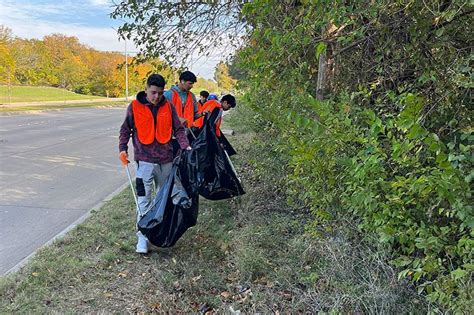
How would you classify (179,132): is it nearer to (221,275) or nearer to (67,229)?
(221,275)

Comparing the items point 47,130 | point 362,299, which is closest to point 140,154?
point 362,299

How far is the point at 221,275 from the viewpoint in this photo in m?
3.54

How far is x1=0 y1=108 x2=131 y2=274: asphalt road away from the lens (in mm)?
4691

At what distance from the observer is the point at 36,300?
3.11 meters

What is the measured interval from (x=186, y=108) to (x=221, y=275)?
312 centimetres

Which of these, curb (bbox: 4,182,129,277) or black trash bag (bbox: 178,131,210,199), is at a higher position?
black trash bag (bbox: 178,131,210,199)

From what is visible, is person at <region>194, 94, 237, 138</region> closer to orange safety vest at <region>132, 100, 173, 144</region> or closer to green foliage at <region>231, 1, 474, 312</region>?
orange safety vest at <region>132, 100, 173, 144</region>

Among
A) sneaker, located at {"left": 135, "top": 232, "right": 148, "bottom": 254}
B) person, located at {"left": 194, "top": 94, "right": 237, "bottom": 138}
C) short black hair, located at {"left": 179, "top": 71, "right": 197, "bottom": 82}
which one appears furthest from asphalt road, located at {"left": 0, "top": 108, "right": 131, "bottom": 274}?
short black hair, located at {"left": 179, "top": 71, "right": 197, "bottom": 82}

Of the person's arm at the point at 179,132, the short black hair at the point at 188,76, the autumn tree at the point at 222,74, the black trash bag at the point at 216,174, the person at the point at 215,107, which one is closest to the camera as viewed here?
the person's arm at the point at 179,132

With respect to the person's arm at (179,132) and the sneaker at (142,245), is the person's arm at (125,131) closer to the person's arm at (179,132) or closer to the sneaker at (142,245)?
the person's arm at (179,132)

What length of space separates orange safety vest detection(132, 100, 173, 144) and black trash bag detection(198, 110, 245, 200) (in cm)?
61

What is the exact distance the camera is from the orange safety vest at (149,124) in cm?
406

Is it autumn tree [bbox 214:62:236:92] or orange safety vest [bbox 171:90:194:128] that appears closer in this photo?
orange safety vest [bbox 171:90:194:128]

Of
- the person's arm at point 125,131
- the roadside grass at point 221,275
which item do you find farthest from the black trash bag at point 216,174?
the person's arm at point 125,131
